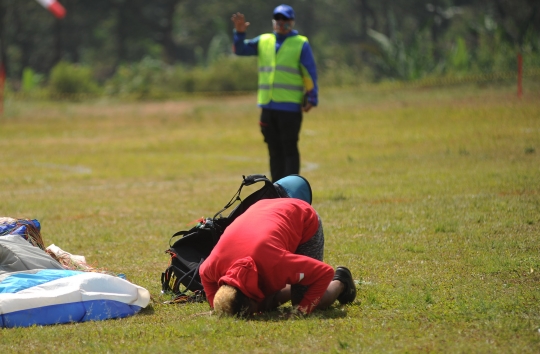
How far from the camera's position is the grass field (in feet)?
16.1

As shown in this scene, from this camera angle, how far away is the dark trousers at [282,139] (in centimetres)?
1020

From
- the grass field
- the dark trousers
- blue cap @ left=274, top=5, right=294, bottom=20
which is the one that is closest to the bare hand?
blue cap @ left=274, top=5, right=294, bottom=20

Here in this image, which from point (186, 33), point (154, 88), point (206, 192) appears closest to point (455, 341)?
point (206, 192)

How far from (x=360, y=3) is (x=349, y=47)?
136 inches

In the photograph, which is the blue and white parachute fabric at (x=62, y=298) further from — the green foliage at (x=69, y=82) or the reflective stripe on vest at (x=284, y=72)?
the green foliage at (x=69, y=82)

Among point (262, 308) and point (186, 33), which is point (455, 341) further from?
point (186, 33)

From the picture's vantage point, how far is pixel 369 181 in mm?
12250

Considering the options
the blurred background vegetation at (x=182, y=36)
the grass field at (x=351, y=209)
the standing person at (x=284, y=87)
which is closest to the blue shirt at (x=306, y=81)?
the standing person at (x=284, y=87)

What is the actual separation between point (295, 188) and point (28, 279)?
1955 millimetres

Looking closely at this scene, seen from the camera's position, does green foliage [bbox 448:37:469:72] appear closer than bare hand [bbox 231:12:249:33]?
No

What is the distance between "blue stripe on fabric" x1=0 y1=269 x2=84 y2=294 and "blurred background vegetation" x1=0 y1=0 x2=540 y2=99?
28301 mm

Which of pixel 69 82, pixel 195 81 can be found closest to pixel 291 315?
pixel 195 81

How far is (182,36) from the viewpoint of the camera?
63.4 meters

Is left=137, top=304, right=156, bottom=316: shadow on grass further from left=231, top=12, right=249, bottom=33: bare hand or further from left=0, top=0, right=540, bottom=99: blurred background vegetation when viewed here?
left=0, top=0, right=540, bottom=99: blurred background vegetation
